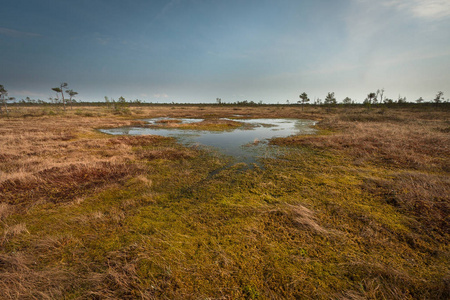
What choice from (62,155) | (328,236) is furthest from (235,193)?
(62,155)

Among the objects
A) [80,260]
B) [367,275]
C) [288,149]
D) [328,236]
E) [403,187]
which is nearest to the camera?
[367,275]

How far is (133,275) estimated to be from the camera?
3520 mm

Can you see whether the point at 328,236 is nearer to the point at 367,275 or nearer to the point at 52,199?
the point at 367,275

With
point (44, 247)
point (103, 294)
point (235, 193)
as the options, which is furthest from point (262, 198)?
point (44, 247)

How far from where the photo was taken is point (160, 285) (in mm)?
3359

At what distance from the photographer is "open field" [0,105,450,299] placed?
→ 3.36 metres

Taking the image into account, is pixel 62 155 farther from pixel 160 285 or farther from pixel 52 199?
pixel 160 285

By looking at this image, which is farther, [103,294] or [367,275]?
[367,275]

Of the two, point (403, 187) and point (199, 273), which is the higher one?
point (403, 187)

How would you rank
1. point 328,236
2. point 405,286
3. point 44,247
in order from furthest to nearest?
point 328,236 < point 44,247 < point 405,286

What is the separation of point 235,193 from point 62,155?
1386 centimetres

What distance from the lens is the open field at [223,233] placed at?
132 inches

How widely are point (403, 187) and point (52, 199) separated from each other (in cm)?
1509

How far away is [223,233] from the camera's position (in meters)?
4.94
